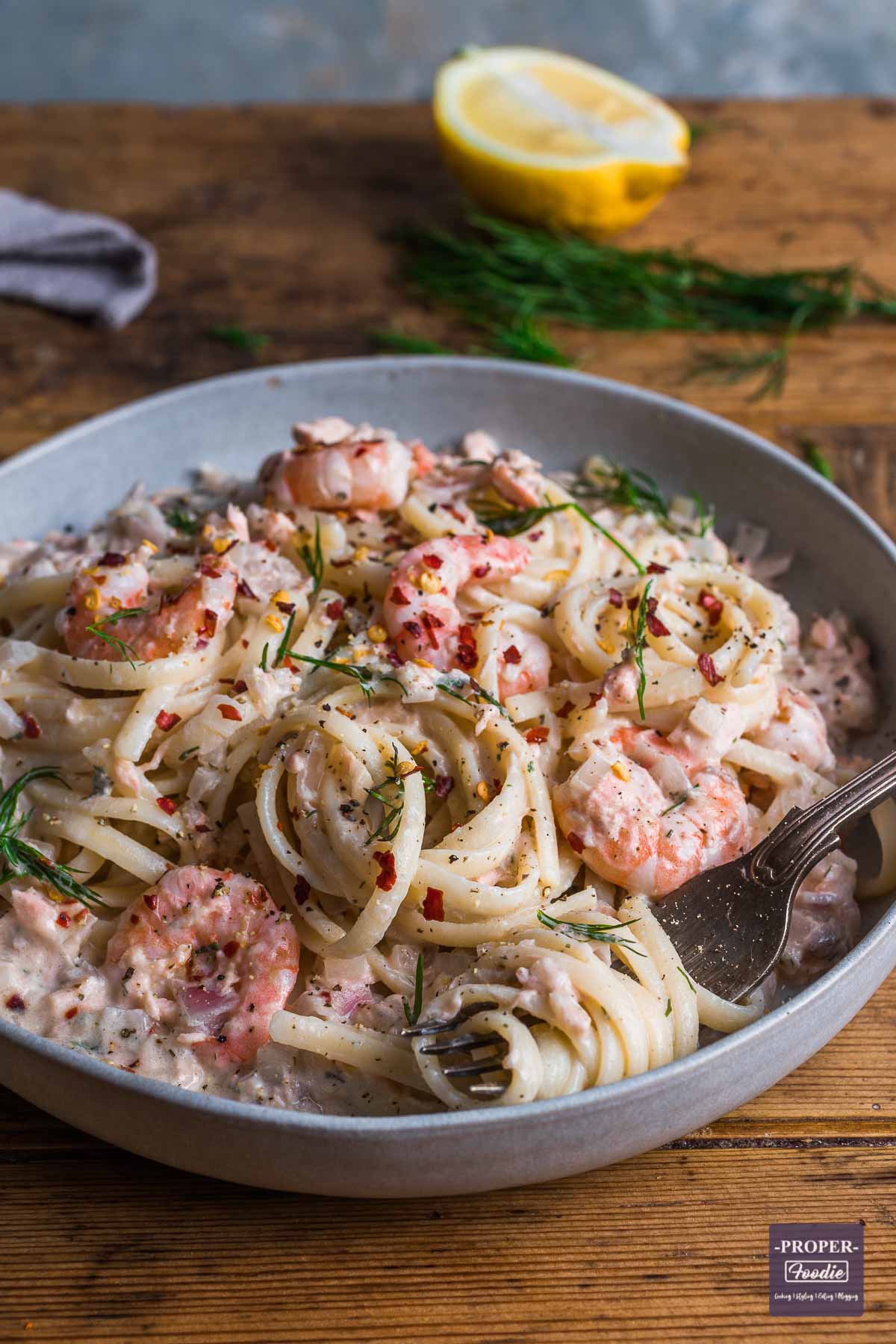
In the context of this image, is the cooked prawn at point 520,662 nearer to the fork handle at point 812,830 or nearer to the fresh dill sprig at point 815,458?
the fork handle at point 812,830

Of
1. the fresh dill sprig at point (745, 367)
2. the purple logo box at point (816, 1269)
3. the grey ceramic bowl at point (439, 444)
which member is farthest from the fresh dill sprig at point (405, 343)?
the purple logo box at point (816, 1269)

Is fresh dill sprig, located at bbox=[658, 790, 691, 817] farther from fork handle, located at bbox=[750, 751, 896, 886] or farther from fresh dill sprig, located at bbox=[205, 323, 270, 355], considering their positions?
fresh dill sprig, located at bbox=[205, 323, 270, 355]

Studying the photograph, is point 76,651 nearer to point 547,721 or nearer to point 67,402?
point 547,721

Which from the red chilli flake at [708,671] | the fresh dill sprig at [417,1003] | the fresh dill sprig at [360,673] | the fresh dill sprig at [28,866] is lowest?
the fresh dill sprig at [28,866]

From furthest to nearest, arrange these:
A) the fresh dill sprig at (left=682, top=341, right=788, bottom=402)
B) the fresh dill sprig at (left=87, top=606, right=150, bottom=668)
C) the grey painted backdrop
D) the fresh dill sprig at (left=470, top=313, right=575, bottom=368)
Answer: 1. the grey painted backdrop
2. the fresh dill sprig at (left=682, top=341, right=788, bottom=402)
3. the fresh dill sprig at (left=470, top=313, right=575, bottom=368)
4. the fresh dill sprig at (left=87, top=606, right=150, bottom=668)

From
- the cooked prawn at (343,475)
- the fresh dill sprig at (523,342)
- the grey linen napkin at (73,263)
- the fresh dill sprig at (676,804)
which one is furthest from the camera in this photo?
the grey linen napkin at (73,263)

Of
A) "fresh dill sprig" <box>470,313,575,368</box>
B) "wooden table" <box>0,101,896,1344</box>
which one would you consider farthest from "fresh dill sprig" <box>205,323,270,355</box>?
"wooden table" <box>0,101,896,1344</box>
